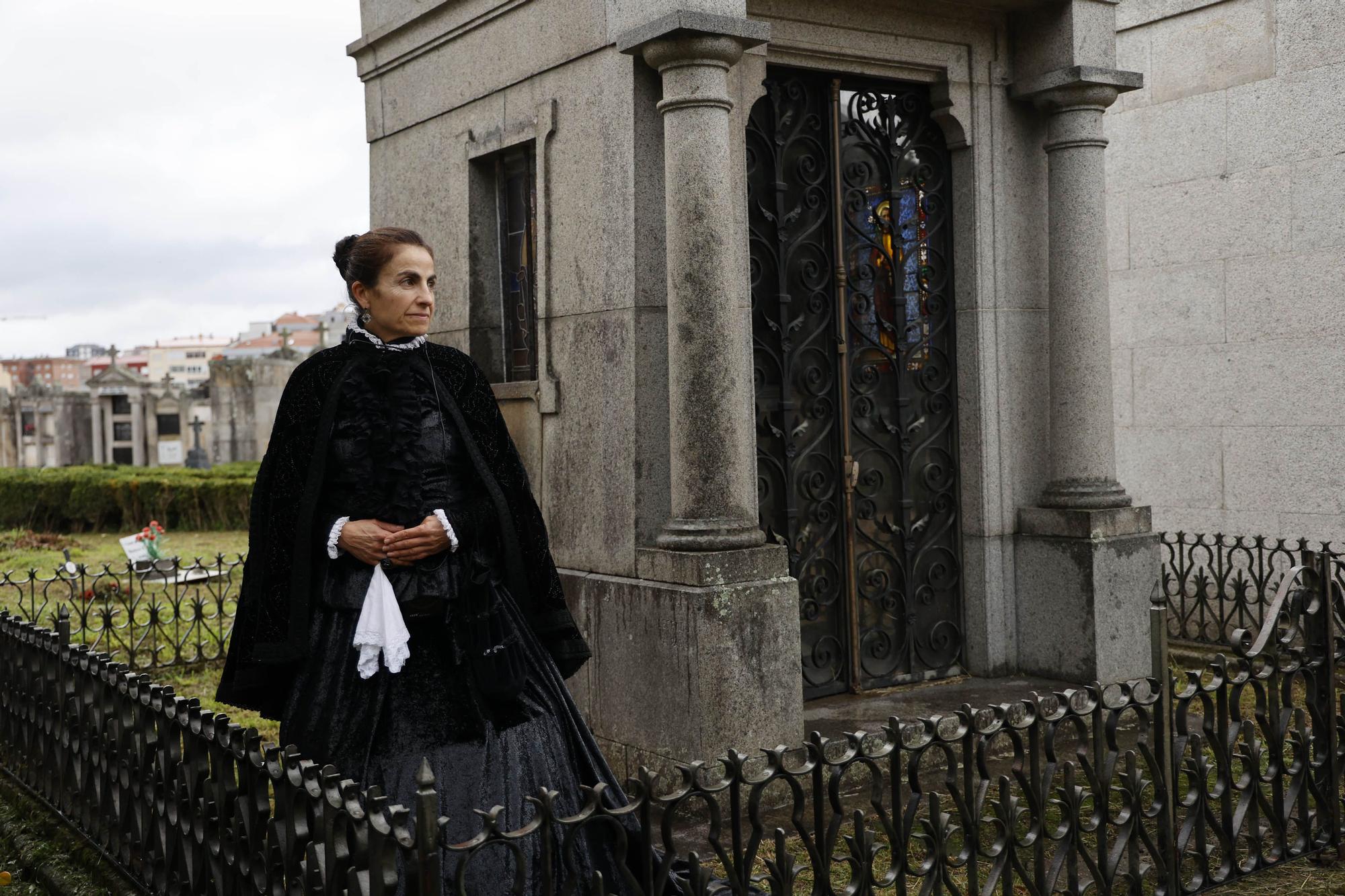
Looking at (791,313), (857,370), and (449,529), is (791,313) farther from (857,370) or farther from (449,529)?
(449,529)

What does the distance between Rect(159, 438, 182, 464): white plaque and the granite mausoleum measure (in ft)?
90.2

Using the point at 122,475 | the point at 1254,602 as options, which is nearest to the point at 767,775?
the point at 1254,602

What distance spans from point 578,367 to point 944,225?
7.44 feet

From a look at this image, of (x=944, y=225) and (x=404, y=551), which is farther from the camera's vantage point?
(x=944, y=225)

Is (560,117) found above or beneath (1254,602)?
above

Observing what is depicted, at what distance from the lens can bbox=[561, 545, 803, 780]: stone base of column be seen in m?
5.11

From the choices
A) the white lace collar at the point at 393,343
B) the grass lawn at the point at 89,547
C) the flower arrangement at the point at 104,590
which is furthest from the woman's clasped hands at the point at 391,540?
the grass lawn at the point at 89,547

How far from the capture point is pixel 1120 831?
153 inches

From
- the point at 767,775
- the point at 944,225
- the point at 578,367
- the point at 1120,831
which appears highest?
the point at 944,225

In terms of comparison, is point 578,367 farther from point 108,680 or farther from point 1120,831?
point 1120,831

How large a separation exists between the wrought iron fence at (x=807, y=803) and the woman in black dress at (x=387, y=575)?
0.16m

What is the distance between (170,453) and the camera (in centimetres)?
3256

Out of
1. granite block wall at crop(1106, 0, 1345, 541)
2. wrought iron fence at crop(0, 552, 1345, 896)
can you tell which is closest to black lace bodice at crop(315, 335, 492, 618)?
wrought iron fence at crop(0, 552, 1345, 896)

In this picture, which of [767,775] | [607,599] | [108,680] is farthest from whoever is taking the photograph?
[607,599]
